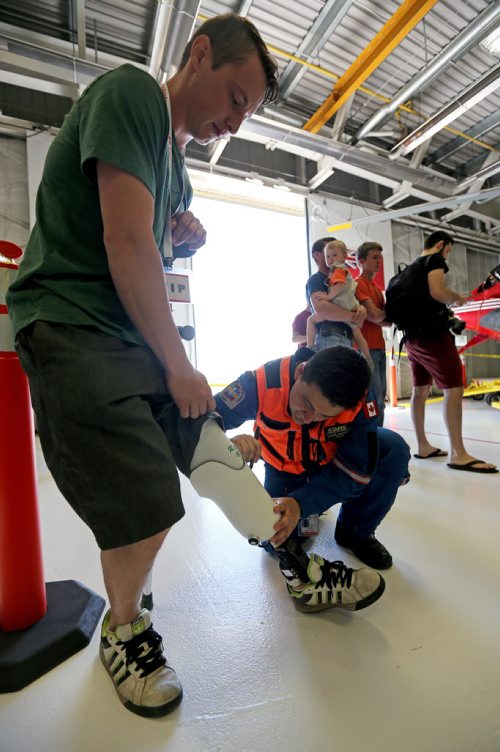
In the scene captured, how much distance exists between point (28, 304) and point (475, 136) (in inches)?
233

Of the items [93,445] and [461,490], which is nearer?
[93,445]

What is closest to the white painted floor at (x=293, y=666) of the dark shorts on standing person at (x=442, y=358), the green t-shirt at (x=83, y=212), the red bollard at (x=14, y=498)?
the red bollard at (x=14, y=498)

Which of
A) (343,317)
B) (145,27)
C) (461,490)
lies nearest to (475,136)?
(145,27)

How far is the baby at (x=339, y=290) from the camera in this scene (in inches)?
69.6

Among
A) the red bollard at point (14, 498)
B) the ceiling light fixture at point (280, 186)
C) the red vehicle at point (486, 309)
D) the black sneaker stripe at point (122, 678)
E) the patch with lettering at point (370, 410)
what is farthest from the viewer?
the ceiling light fixture at point (280, 186)

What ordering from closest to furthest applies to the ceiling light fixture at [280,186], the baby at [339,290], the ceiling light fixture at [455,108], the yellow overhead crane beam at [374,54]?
the baby at [339,290], the yellow overhead crane beam at [374,54], the ceiling light fixture at [455,108], the ceiling light fixture at [280,186]

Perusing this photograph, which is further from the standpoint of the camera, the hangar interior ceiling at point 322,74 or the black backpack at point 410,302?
the hangar interior ceiling at point 322,74

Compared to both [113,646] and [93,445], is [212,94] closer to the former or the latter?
[93,445]

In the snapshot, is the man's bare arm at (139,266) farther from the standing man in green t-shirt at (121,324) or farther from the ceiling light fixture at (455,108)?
the ceiling light fixture at (455,108)

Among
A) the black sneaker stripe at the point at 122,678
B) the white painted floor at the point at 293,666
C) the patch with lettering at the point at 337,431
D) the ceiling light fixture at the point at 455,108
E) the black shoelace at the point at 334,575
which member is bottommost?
the white painted floor at the point at 293,666

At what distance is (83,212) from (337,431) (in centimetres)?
76

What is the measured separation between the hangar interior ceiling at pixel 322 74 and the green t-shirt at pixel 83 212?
98.7 inches

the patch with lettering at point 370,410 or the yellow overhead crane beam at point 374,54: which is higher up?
the yellow overhead crane beam at point 374,54

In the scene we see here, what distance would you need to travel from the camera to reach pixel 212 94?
0.65 m
